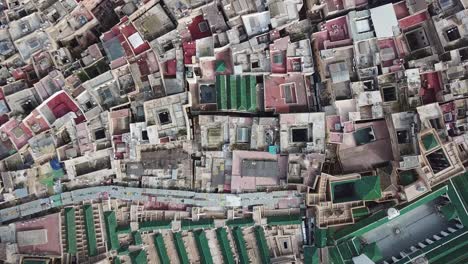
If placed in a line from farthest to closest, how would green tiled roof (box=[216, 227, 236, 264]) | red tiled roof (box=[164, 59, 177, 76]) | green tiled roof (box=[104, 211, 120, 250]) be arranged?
red tiled roof (box=[164, 59, 177, 76])
green tiled roof (box=[216, 227, 236, 264])
green tiled roof (box=[104, 211, 120, 250])

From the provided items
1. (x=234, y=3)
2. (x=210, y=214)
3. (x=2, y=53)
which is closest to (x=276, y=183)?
(x=210, y=214)

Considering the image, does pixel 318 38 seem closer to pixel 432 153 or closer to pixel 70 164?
pixel 432 153

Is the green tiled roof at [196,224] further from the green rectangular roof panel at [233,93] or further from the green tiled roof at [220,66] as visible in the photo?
the green tiled roof at [220,66]

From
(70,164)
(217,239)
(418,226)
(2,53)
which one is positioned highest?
(2,53)

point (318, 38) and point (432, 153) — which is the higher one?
point (318, 38)

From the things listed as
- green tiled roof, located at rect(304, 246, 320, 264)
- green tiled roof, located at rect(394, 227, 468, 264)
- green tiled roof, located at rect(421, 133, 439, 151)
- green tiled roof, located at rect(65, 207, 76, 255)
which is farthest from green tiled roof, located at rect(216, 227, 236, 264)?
green tiled roof, located at rect(421, 133, 439, 151)

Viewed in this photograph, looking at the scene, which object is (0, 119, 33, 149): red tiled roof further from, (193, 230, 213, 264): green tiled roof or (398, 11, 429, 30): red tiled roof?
(398, 11, 429, 30): red tiled roof

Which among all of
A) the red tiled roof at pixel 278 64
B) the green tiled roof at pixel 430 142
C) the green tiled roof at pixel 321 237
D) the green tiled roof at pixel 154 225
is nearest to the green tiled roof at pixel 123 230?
the green tiled roof at pixel 154 225
